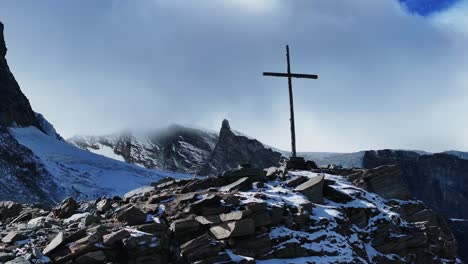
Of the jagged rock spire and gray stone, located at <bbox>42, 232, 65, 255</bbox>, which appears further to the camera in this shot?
the jagged rock spire

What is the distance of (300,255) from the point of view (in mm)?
19906

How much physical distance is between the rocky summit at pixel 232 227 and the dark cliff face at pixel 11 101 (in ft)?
241

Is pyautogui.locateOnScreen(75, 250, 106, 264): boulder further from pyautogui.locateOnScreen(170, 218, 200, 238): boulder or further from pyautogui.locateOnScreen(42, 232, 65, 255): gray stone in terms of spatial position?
pyautogui.locateOnScreen(170, 218, 200, 238): boulder

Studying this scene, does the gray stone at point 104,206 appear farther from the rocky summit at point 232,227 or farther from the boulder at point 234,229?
the boulder at point 234,229

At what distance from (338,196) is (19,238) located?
1295 cm

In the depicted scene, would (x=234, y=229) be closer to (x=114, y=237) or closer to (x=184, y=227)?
(x=184, y=227)

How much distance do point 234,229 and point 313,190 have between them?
18.5 feet

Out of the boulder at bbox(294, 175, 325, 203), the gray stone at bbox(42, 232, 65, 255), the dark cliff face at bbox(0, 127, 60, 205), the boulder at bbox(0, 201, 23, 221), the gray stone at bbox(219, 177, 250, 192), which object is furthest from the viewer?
the dark cliff face at bbox(0, 127, 60, 205)

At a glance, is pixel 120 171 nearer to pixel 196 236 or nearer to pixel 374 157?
pixel 196 236

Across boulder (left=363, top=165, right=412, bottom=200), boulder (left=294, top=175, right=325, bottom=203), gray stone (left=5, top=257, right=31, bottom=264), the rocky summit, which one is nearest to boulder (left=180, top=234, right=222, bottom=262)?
the rocky summit

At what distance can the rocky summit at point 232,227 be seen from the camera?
18.3 meters

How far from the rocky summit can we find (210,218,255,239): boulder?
4cm

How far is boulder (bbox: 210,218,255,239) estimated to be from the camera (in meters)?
19.5

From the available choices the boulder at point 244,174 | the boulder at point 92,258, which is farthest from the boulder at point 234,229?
the boulder at point 244,174
